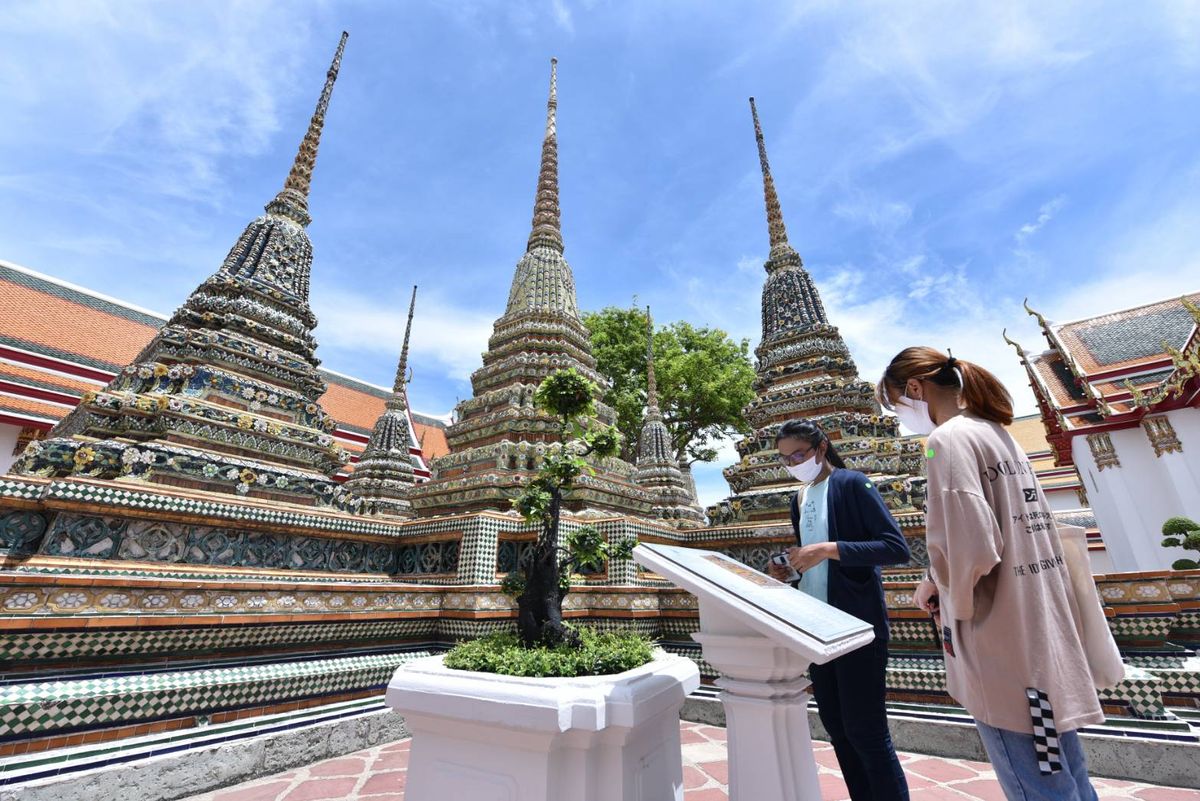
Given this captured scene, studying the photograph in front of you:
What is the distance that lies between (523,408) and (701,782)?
17.2ft

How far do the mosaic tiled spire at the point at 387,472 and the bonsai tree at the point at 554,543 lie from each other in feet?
29.2

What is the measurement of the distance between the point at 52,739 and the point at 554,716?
320 cm

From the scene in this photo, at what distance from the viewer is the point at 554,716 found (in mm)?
1681

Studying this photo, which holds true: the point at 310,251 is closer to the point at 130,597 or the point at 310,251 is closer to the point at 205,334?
the point at 205,334

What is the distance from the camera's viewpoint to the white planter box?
1.72m

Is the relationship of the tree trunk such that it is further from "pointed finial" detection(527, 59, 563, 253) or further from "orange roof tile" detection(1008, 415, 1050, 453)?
"orange roof tile" detection(1008, 415, 1050, 453)

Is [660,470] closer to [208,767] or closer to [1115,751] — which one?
[1115,751]

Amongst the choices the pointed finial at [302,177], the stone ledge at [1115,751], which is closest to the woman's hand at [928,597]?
the stone ledge at [1115,751]

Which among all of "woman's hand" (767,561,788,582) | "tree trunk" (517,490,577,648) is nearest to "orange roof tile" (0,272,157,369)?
"tree trunk" (517,490,577,648)

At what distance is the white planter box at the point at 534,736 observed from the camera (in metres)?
1.72

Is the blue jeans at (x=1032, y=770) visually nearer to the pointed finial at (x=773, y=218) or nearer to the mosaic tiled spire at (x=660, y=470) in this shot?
the pointed finial at (x=773, y=218)

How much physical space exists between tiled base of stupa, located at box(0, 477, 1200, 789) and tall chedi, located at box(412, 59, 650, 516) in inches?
37.8

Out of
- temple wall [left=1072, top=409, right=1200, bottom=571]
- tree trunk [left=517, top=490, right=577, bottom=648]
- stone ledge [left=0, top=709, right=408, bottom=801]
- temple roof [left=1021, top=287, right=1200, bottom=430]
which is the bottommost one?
stone ledge [left=0, top=709, right=408, bottom=801]

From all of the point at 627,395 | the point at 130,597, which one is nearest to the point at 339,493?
the point at 130,597
